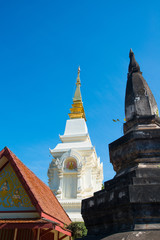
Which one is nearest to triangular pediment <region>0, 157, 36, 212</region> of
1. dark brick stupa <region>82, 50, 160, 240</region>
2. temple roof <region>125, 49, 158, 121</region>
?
dark brick stupa <region>82, 50, 160, 240</region>

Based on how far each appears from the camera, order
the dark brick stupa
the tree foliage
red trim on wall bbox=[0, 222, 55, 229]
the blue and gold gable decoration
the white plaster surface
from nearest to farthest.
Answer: the dark brick stupa
red trim on wall bbox=[0, 222, 55, 229]
the blue and gold gable decoration
the tree foliage
the white plaster surface

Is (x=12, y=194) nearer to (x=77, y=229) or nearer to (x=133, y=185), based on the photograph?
(x=77, y=229)

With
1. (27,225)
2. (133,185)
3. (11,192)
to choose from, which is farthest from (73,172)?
(133,185)

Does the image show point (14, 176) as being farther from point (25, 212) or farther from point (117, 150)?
point (117, 150)

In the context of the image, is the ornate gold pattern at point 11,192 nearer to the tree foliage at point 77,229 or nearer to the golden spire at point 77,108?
the tree foliage at point 77,229

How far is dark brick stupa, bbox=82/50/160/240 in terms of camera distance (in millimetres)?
2371

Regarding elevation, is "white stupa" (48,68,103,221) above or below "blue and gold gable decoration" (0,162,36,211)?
above

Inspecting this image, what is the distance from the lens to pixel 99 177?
22.9m

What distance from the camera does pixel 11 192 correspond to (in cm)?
723

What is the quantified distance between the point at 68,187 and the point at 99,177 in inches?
199

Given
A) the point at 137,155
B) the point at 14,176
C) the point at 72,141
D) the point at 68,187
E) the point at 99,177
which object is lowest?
the point at 137,155

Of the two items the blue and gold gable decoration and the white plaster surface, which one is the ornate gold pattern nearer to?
the blue and gold gable decoration

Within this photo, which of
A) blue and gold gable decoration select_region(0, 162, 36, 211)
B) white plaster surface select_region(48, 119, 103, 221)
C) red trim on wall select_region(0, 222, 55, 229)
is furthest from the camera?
white plaster surface select_region(48, 119, 103, 221)

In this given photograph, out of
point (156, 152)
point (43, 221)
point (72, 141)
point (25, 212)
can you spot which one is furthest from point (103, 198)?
point (72, 141)
